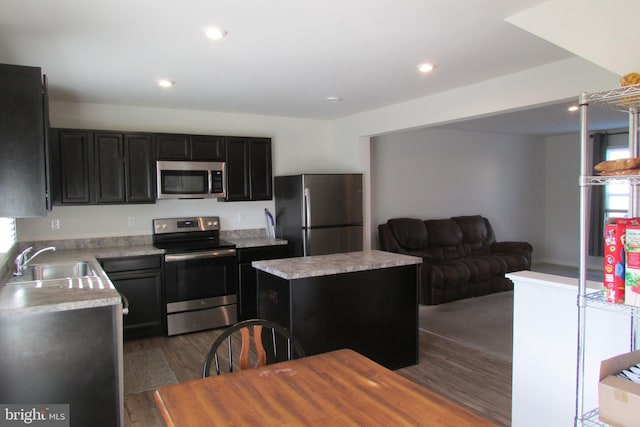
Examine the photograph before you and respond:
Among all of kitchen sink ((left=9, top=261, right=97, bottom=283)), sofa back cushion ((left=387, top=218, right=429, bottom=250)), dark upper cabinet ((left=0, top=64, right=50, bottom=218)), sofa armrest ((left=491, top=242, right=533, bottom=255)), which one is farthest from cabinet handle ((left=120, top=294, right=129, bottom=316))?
sofa armrest ((left=491, top=242, right=533, bottom=255))

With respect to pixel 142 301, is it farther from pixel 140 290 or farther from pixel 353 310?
pixel 353 310

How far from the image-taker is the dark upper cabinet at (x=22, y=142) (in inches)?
94.7

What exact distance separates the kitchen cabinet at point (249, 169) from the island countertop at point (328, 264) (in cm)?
194

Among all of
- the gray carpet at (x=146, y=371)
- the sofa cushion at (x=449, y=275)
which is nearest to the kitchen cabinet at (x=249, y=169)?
the gray carpet at (x=146, y=371)

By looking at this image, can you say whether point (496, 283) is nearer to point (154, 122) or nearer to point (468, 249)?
point (468, 249)

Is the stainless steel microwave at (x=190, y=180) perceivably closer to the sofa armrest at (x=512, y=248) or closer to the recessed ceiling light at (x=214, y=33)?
the recessed ceiling light at (x=214, y=33)

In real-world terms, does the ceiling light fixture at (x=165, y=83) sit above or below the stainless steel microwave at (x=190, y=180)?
above

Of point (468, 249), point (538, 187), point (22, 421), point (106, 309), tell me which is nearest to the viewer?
point (22, 421)

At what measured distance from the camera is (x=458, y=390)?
3244mm

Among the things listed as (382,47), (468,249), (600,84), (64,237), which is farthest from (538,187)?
(64,237)

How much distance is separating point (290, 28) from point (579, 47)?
60.2 inches

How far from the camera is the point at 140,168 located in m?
4.64

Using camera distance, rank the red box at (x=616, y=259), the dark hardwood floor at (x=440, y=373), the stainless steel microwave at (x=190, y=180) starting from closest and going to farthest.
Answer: the red box at (x=616, y=259) < the dark hardwood floor at (x=440, y=373) < the stainless steel microwave at (x=190, y=180)

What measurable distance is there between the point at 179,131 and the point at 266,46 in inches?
102
